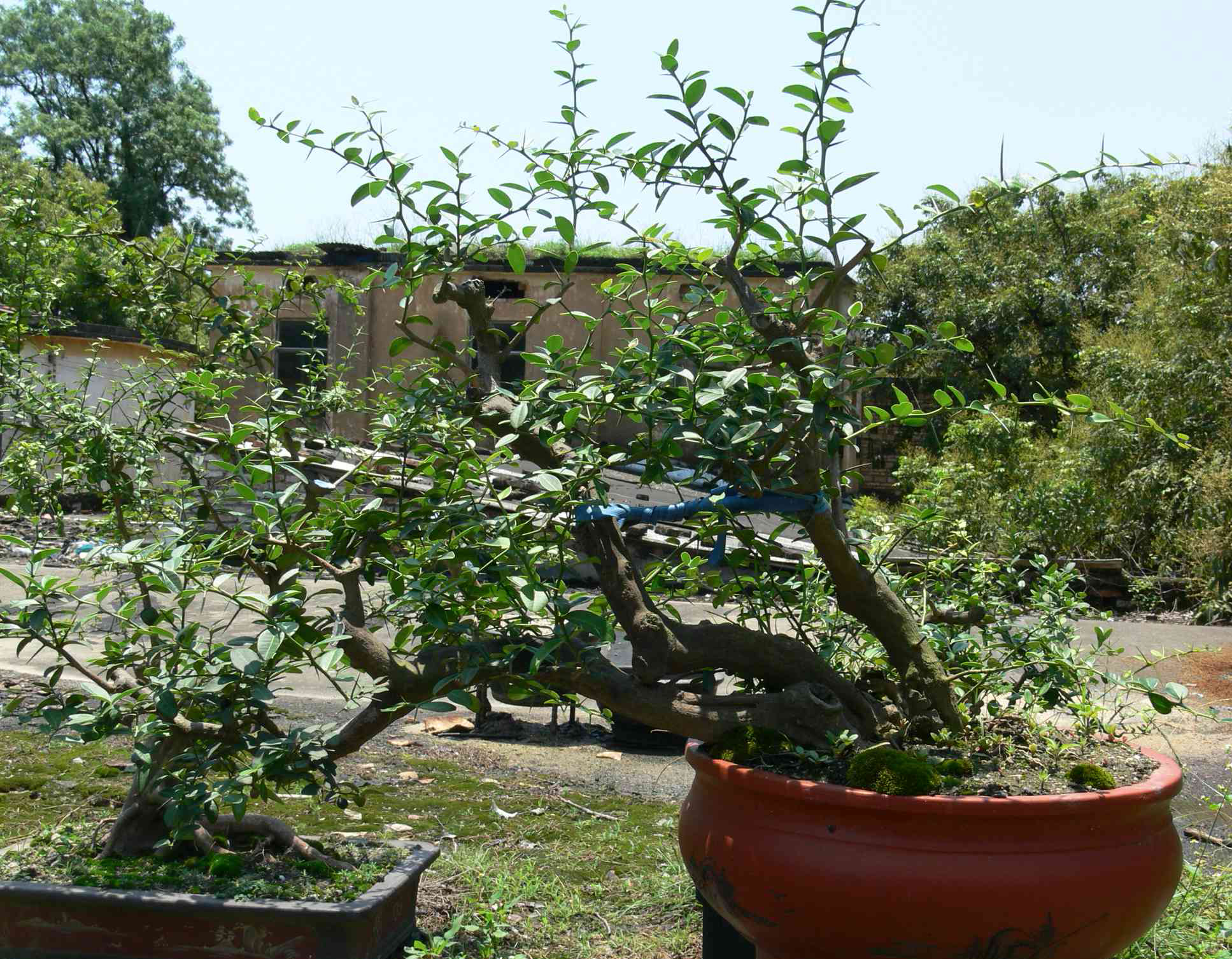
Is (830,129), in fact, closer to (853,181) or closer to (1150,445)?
(853,181)

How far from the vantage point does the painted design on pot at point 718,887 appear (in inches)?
75.7

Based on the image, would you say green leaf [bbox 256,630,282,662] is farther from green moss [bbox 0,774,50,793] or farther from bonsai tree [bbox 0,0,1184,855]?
green moss [bbox 0,774,50,793]

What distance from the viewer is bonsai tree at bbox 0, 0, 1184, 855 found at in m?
1.95

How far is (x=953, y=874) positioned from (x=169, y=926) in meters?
1.57

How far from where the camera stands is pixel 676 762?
4.95 m

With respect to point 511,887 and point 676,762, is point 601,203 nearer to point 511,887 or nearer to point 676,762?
point 511,887

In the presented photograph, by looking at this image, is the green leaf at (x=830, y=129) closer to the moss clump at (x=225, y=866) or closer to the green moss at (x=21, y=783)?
the moss clump at (x=225, y=866)

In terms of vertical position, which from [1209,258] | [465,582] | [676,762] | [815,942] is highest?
[1209,258]

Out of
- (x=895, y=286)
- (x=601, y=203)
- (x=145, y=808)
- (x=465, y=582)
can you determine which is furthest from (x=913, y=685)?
(x=895, y=286)

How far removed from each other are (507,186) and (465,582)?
2.66 feet

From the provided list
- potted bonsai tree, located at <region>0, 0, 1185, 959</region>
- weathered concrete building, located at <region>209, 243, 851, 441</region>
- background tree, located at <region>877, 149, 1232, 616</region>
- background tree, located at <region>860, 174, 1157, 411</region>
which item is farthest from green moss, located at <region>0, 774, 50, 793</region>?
background tree, located at <region>860, 174, 1157, 411</region>

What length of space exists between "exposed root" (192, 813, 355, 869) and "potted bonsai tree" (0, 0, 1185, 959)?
0.05 feet

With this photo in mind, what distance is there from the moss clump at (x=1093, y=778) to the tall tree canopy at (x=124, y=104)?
32.3m

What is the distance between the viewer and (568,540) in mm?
2309
